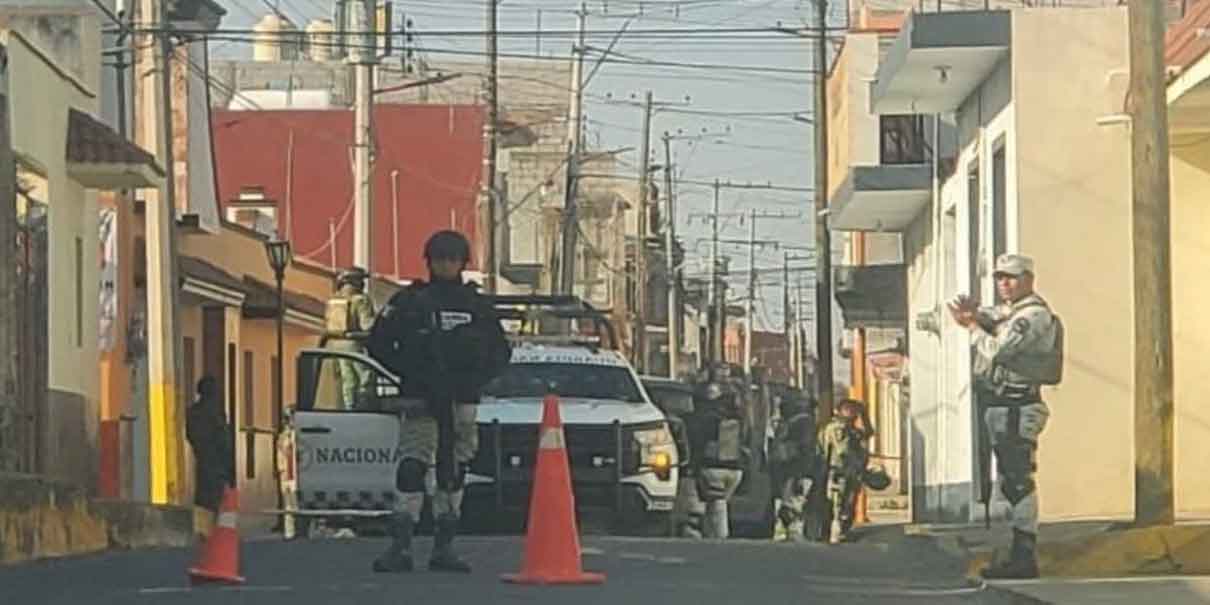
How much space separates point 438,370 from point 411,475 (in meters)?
0.54

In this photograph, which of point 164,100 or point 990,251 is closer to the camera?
point 990,251

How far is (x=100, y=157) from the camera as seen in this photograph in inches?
1022

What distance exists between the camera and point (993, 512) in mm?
25844

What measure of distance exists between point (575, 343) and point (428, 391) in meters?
10.2

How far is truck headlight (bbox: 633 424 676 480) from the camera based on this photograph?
2092 centimetres

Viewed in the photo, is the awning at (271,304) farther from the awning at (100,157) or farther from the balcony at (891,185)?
the awning at (100,157)

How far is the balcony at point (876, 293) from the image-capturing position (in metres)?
41.7

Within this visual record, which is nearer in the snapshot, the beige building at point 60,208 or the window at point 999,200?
the beige building at point 60,208

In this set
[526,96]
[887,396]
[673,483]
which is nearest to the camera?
[673,483]

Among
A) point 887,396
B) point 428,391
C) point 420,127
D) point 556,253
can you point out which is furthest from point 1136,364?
point 556,253

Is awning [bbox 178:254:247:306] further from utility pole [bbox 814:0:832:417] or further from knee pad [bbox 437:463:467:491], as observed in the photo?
knee pad [bbox 437:463:467:491]

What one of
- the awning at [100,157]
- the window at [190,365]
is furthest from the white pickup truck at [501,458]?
the window at [190,365]

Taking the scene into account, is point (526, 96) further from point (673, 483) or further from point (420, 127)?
point (673, 483)

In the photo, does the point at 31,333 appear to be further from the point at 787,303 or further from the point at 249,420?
the point at 787,303
